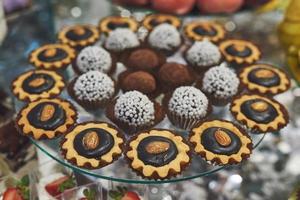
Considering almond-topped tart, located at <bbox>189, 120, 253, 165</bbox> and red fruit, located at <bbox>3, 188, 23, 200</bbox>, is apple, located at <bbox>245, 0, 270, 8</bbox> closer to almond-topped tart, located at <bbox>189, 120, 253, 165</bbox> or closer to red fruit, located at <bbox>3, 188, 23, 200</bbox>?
almond-topped tart, located at <bbox>189, 120, 253, 165</bbox>

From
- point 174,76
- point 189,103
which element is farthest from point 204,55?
point 189,103

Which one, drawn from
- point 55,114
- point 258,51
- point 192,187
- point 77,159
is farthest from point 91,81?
point 258,51

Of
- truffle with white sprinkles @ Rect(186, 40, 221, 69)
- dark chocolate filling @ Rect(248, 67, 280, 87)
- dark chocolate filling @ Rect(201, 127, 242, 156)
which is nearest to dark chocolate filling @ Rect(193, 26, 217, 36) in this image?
truffle with white sprinkles @ Rect(186, 40, 221, 69)

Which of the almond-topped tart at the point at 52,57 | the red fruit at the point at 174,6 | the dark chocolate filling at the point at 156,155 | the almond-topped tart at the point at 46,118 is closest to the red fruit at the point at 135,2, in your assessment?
the red fruit at the point at 174,6

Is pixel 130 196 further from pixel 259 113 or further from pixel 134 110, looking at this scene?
pixel 259 113

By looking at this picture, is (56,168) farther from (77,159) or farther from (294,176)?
(294,176)
